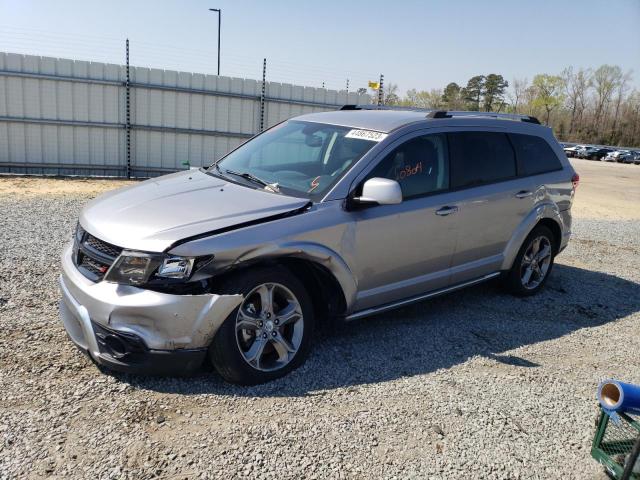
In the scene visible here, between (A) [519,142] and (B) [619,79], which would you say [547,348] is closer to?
(A) [519,142]

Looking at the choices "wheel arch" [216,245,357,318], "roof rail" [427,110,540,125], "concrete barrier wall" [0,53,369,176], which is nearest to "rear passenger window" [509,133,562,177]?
"roof rail" [427,110,540,125]

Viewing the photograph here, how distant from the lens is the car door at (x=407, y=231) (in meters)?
4.11

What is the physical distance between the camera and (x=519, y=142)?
18.3ft

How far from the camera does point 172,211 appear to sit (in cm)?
361

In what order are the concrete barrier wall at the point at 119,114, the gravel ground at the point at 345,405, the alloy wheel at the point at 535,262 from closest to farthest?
1. the gravel ground at the point at 345,405
2. the alloy wheel at the point at 535,262
3. the concrete barrier wall at the point at 119,114

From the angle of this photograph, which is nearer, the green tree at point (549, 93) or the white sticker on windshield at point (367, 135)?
the white sticker on windshield at point (367, 135)

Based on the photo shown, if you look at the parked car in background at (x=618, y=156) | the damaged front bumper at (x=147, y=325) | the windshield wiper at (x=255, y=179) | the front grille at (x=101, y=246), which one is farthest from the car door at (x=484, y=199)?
the parked car in background at (x=618, y=156)

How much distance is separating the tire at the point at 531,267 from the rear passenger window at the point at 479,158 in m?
0.78

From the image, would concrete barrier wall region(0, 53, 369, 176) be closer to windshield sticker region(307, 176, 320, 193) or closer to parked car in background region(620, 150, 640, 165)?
windshield sticker region(307, 176, 320, 193)

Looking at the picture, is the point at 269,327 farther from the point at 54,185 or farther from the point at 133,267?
the point at 54,185

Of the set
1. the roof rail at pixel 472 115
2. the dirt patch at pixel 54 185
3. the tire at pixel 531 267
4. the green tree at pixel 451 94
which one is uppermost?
the green tree at pixel 451 94

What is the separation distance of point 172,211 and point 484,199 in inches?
109

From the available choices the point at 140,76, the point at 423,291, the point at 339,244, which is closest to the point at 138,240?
the point at 339,244

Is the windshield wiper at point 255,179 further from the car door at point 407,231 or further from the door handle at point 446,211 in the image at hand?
the door handle at point 446,211
